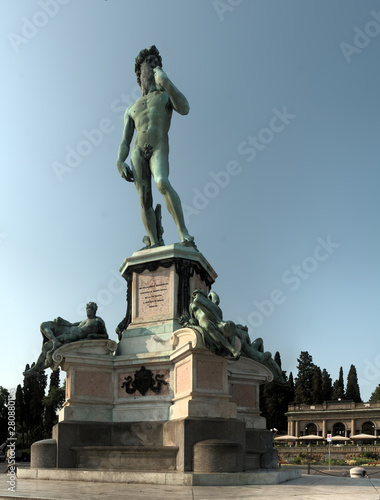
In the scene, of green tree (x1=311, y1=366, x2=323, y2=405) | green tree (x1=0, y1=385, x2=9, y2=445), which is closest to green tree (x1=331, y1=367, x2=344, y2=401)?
green tree (x1=311, y1=366, x2=323, y2=405)

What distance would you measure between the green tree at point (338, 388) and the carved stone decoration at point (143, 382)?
10322 centimetres

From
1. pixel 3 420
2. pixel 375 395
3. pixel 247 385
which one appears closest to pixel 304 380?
pixel 375 395

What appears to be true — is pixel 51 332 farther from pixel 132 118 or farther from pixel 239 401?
pixel 132 118

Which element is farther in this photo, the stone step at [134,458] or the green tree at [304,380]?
the green tree at [304,380]

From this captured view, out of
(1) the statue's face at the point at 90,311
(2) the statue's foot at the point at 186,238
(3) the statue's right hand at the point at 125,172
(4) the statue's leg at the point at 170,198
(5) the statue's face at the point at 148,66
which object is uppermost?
(5) the statue's face at the point at 148,66

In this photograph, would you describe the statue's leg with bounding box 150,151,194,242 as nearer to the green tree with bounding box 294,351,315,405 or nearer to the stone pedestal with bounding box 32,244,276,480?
the stone pedestal with bounding box 32,244,276,480

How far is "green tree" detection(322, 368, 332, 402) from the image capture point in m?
107

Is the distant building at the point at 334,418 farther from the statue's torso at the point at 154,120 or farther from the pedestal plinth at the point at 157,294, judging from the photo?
the statue's torso at the point at 154,120

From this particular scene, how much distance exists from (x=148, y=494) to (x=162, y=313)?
6660 mm

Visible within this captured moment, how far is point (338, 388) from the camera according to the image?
366 feet

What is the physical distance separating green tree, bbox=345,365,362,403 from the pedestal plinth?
10200 cm

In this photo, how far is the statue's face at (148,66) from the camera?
17562 millimetres

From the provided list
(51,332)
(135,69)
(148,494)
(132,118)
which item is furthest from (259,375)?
(135,69)

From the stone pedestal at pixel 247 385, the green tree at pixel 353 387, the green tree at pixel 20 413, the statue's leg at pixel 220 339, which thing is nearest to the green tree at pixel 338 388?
the green tree at pixel 353 387
